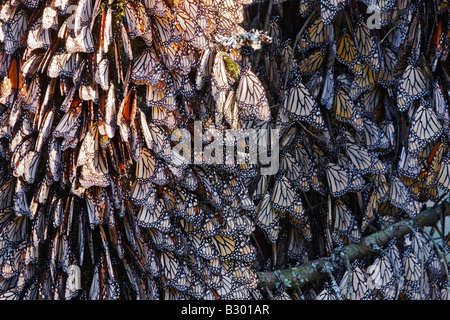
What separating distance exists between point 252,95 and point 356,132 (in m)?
0.53

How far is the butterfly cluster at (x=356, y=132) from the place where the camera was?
170cm

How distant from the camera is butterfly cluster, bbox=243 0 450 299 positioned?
170 centimetres

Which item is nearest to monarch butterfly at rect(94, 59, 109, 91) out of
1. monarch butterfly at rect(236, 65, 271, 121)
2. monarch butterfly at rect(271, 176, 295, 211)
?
monarch butterfly at rect(236, 65, 271, 121)

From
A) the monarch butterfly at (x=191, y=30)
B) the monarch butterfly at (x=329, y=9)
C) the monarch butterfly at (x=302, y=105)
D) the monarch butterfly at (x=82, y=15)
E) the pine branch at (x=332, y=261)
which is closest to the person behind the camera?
the monarch butterfly at (x=82, y=15)

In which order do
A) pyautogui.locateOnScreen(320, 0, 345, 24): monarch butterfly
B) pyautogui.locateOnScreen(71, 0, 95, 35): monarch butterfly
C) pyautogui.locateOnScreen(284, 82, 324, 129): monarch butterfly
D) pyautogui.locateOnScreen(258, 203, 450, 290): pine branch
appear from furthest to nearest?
pyautogui.locateOnScreen(258, 203, 450, 290): pine branch
pyautogui.locateOnScreen(284, 82, 324, 129): monarch butterfly
pyautogui.locateOnScreen(320, 0, 345, 24): monarch butterfly
pyautogui.locateOnScreen(71, 0, 95, 35): monarch butterfly

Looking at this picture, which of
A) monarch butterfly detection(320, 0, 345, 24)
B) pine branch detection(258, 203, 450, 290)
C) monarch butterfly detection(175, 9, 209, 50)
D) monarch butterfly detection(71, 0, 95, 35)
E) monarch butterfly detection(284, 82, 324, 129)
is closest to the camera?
monarch butterfly detection(71, 0, 95, 35)

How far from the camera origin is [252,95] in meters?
1.46

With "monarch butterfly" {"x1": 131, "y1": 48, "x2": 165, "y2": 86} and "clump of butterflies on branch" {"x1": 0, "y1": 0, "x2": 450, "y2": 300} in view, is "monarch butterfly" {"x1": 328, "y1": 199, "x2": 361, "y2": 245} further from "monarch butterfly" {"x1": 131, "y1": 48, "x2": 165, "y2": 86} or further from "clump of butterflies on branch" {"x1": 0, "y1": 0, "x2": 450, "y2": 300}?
"monarch butterfly" {"x1": 131, "y1": 48, "x2": 165, "y2": 86}

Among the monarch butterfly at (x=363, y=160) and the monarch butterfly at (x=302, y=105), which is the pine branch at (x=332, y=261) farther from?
the monarch butterfly at (x=302, y=105)

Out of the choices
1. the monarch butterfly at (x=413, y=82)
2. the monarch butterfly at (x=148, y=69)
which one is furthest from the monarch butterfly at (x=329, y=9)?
the monarch butterfly at (x=148, y=69)

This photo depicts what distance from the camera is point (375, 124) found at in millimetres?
1789

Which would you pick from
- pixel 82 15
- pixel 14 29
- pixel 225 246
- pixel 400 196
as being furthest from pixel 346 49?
pixel 14 29

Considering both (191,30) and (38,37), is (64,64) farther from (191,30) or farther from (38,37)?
(191,30)
